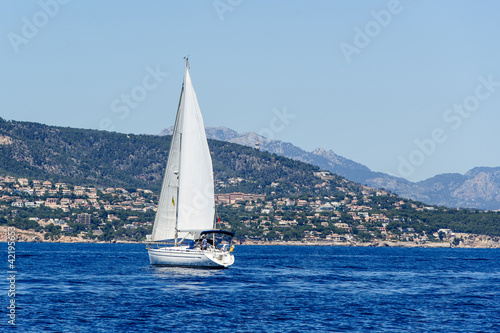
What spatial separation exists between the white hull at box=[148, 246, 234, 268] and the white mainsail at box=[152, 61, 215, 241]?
2.32m

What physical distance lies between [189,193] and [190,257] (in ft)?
23.8

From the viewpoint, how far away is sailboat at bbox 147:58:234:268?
289ft

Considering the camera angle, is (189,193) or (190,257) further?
(189,193)

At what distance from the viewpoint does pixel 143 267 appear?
9594cm

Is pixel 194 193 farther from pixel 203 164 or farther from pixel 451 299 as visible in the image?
pixel 451 299

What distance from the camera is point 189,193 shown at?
289 ft

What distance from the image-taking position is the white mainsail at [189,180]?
289 ft

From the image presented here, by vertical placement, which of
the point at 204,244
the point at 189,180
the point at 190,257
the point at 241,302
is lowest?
the point at 241,302

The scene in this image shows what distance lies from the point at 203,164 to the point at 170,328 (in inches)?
1599

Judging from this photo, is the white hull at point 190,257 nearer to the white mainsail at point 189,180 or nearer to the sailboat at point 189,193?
the sailboat at point 189,193

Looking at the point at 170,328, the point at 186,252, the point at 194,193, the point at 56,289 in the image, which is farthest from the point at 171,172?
the point at 170,328
